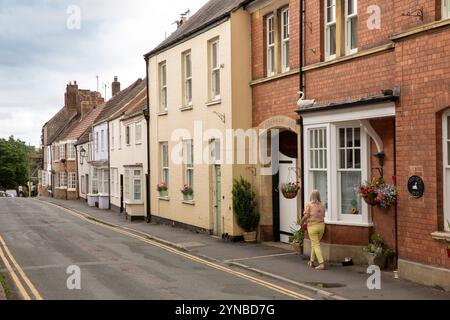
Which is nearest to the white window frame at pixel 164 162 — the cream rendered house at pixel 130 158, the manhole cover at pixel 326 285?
the cream rendered house at pixel 130 158

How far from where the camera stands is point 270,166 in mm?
18078

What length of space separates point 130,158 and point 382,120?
67.9 feet

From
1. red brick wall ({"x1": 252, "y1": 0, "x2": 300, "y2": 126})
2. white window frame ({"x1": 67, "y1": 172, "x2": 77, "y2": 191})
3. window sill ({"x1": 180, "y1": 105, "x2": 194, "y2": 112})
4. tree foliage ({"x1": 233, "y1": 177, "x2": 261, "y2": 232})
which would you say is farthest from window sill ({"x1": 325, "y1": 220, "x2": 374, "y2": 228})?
white window frame ({"x1": 67, "y1": 172, "x2": 77, "y2": 191})

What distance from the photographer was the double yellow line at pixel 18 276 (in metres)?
11.1

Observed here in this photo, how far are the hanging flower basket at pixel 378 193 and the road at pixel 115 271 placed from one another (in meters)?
2.79

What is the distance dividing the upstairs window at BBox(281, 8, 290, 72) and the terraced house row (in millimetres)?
38

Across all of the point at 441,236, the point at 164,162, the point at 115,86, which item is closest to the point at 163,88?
the point at 164,162

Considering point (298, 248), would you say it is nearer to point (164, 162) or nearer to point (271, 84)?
point (271, 84)

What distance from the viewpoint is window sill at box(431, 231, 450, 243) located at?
410 inches

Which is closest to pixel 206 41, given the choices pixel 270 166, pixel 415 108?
pixel 270 166

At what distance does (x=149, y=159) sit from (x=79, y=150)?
25221 millimetres

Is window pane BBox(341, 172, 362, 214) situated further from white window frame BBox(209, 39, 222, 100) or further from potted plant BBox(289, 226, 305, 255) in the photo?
white window frame BBox(209, 39, 222, 100)

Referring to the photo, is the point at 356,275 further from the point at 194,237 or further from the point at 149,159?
the point at 149,159

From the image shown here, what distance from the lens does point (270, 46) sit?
1772 cm
